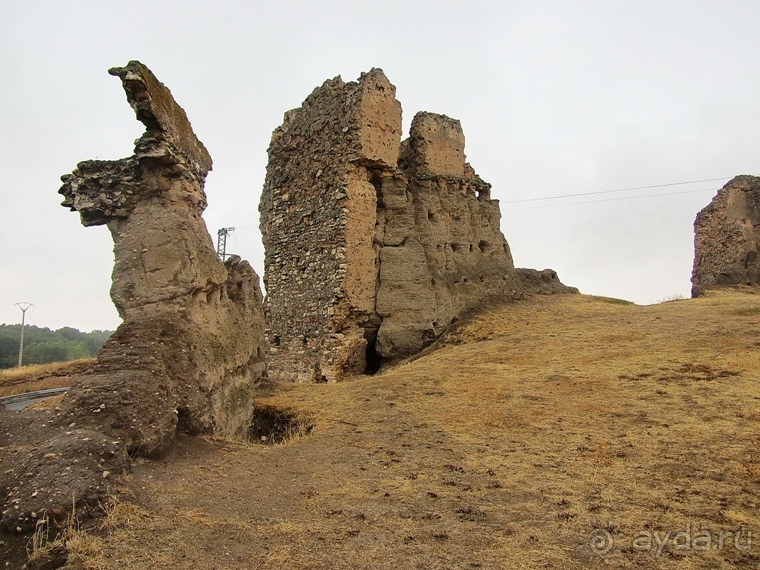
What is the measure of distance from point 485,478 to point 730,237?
19823mm

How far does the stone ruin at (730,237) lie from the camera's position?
2050cm

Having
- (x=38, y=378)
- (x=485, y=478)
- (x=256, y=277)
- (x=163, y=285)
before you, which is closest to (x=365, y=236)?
(x=256, y=277)

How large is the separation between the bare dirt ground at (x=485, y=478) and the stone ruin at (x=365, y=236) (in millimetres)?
3969

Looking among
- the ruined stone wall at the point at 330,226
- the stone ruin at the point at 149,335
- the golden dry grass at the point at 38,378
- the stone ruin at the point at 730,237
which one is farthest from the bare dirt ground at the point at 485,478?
A: the golden dry grass at the point at 38,378

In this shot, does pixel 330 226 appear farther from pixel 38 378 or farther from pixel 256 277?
pixel 38 378

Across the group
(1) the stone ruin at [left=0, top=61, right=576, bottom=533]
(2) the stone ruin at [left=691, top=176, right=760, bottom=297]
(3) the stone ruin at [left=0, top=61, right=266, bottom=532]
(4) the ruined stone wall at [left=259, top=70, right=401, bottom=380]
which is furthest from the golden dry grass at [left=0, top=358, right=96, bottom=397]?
(2) the stone ruin at [left=691, top=176, right=760, bottom=297]

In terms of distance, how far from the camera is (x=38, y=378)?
26.7 m

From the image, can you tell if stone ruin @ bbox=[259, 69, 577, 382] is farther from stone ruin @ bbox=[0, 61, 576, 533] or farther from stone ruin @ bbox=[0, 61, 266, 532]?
stone ruin @ bbox=[0, 61, 266, 532]

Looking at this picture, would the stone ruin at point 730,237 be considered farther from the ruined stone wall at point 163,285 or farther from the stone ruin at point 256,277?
the ruined stone wall at point 163,285

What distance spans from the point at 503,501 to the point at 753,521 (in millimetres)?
1762

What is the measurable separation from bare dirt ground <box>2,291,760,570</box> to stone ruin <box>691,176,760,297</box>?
12142 millimetres

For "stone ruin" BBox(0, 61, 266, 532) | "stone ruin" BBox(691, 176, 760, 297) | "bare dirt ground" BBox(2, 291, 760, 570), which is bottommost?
"bare dirt ground" BBox(2, 291, 760, 570)

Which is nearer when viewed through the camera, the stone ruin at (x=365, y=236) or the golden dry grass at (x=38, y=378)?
the stone ruin at (x=365, y=236)

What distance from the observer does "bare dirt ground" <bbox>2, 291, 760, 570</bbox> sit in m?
3.77
